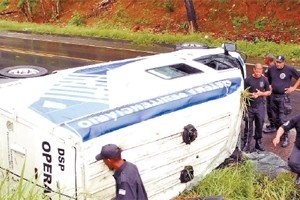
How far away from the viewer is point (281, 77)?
29.6 ft

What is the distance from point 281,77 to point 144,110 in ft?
12.9

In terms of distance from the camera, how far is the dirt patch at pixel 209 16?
19203 mm

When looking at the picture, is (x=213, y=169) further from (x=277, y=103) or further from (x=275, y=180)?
(x=277, y=103)

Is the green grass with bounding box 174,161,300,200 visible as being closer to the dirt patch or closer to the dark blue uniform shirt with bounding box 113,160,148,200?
the dark blue uniform shirt with bounding box 113,160,148,200

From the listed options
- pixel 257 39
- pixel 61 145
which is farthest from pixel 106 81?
pixel 257 39

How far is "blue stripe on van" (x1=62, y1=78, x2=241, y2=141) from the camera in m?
5.37

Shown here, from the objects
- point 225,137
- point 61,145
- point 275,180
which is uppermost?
point 61,145

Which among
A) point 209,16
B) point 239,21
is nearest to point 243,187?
point 239,21

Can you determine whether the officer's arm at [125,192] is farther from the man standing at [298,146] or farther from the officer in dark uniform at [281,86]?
the officer in dark uniform at [281,86]

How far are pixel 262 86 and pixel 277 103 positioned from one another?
971 mm

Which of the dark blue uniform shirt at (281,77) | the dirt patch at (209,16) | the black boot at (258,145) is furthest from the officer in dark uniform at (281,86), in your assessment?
the dirt patch at (209,16)

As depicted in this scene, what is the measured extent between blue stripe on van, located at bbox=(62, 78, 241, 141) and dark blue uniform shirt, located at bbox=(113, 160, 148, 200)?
18.5 inches

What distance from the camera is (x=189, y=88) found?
6.56 meters

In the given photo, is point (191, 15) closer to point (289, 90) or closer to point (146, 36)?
point (146, 36)
